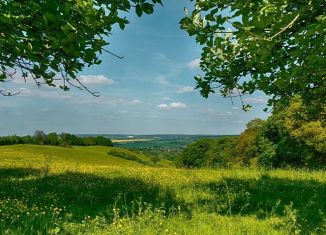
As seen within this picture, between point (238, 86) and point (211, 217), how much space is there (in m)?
5.34

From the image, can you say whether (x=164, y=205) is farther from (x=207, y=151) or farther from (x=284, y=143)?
(x=207, y=151)

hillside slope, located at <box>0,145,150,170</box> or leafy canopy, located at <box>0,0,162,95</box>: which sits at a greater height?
leafy canopy, located at <box>0,0,162,95</box>

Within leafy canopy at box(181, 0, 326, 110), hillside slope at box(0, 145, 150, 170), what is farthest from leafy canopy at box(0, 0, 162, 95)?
hillside slope at box(0, 145, 150, 170)

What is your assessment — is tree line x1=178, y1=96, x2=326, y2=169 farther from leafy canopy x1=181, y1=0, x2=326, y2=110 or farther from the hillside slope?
leafy canopy x1=181, y1=0, x2=326, y2=110

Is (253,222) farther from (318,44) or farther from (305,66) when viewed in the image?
(318,44)

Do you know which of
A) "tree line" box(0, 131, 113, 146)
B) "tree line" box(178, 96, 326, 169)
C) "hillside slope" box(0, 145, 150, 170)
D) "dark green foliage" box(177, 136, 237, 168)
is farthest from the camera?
"dark green foliage" box(177, 136, 237, 168)

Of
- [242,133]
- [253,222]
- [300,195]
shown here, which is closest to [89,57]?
[253,222]

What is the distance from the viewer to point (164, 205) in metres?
12.1

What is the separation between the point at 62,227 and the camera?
8.77 meters

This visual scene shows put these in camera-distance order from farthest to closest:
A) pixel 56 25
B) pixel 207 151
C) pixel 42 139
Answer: pixel 207 151
pixel 42 139
pixel 56 25

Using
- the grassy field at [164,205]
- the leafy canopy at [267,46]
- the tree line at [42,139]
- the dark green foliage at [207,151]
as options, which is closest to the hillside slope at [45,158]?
the grassy field at [164,205]

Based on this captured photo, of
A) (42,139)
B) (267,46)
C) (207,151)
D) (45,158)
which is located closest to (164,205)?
(267,46)

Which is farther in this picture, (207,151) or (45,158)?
(207,151)

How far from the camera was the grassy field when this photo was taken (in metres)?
8.93
